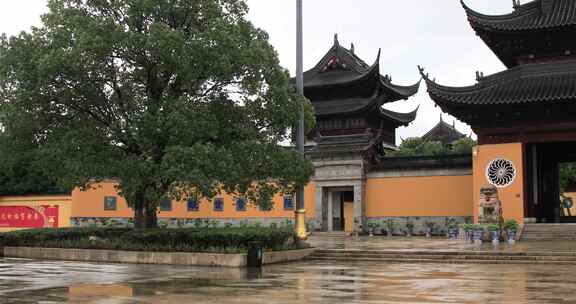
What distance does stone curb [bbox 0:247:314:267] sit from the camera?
689 inches

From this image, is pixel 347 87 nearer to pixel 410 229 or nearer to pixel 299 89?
pixel 410 229

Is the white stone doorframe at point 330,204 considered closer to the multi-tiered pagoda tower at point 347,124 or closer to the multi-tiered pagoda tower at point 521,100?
the multi-tiered pagoda tower at point 347,124

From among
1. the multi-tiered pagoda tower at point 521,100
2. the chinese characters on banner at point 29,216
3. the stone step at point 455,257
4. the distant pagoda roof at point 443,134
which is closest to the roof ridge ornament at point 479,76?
the multi-tiered pagoda tower at point 521,100

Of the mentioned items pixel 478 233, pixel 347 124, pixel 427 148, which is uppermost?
pixel 347 124

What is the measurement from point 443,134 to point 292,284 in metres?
51.7

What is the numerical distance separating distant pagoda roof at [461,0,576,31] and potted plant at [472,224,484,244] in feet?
28.8

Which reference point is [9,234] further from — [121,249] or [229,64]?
[229,64]

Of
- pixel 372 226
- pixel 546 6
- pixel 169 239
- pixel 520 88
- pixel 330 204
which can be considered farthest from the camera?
pixel 330 204

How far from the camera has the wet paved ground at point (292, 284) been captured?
10.6 metres

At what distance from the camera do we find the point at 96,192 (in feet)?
127

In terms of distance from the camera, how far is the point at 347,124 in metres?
41.7

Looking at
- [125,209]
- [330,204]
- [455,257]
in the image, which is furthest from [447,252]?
[125,209]

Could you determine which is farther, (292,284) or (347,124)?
(347,124)

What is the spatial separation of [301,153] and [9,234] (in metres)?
10.5
